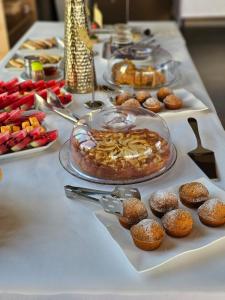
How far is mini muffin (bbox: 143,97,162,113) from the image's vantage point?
1.20 meters

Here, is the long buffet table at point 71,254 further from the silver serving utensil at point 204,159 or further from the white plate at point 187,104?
the white plate at point 187,104

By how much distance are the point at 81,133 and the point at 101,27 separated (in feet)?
5.11

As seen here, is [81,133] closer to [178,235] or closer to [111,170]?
[111,170]

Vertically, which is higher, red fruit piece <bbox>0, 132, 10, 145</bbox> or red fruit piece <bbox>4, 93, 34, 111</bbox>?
red fruit piece <bbox>0, 132, 10, 145</bbox>

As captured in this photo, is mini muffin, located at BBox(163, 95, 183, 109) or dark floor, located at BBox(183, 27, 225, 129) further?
dark floor, located at BBox(183, 27, 225, 129)

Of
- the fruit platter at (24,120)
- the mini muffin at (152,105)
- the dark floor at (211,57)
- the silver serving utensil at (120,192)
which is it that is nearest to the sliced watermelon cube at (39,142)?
the fruit platter at (24,120)

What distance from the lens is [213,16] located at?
4.75m

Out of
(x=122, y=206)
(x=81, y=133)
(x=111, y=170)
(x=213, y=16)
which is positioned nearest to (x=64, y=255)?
(x=122, y=206)

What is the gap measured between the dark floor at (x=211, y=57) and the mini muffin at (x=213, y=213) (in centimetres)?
180

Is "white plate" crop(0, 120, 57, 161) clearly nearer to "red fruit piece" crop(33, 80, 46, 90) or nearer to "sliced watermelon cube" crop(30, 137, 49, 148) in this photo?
"sliced watermelon cube" crop(30, 137, 49, 148)

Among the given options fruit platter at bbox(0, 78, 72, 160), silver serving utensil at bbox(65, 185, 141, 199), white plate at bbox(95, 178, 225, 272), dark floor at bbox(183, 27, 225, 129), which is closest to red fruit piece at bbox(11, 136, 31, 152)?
fruit platter at bbox(0, 78, 72, 160)

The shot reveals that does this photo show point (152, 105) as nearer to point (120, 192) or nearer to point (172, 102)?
point (172, 102)

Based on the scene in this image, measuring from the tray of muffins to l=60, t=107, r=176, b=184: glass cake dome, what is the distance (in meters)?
0.14

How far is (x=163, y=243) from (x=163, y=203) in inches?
3.2
